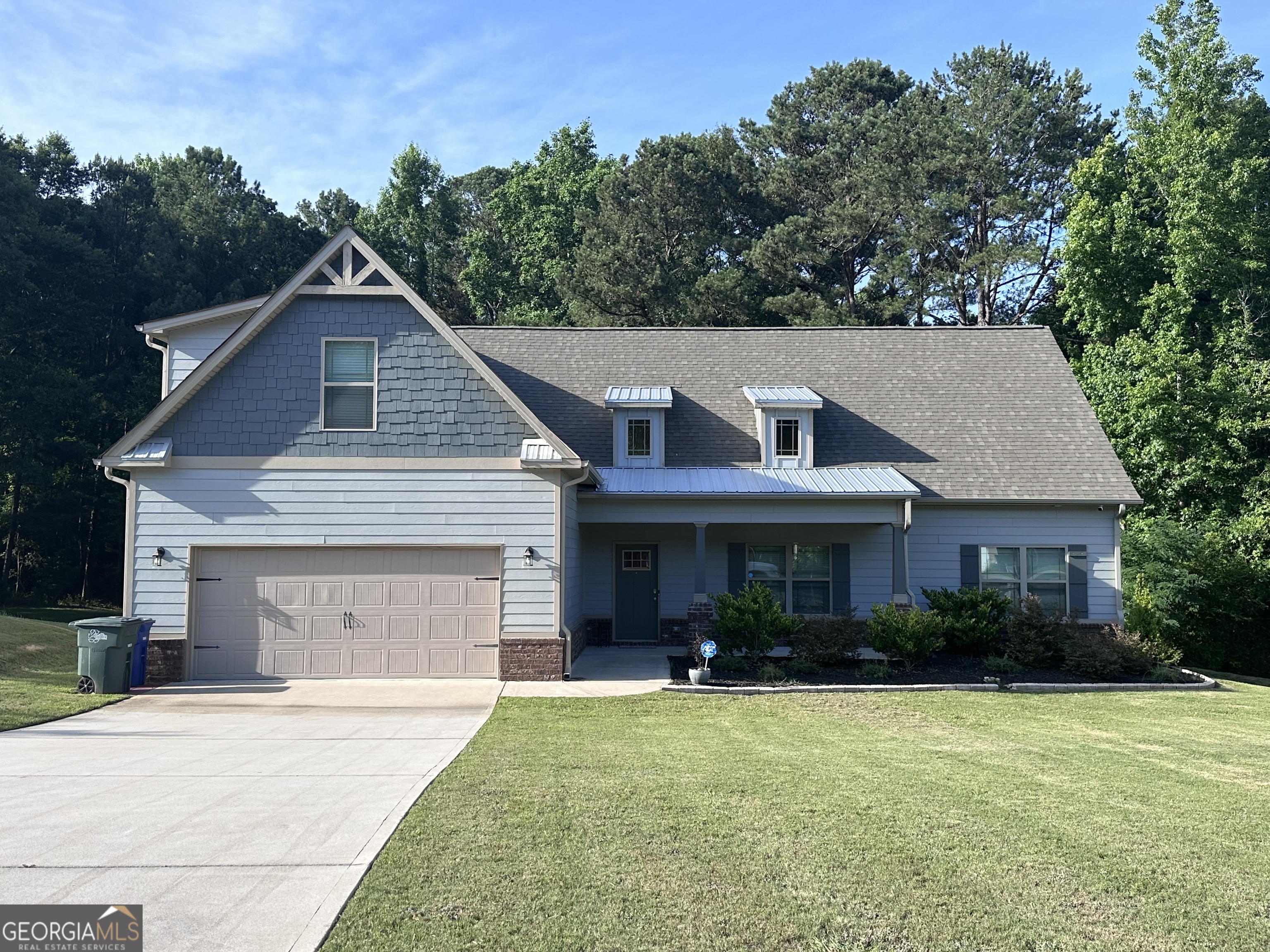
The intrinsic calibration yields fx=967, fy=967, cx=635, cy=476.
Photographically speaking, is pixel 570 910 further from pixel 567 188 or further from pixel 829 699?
pixel 567 188

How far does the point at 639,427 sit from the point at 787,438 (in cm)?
316

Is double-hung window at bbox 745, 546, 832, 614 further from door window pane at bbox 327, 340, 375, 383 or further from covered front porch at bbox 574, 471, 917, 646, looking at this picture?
door window pane at bbox 327, 340, 375, 383

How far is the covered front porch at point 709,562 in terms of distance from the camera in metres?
18.3

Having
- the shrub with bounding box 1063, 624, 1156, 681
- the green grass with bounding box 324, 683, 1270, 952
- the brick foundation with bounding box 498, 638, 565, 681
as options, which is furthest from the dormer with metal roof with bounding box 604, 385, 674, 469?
the green grass with bounding box 324, 683, 1270, 952

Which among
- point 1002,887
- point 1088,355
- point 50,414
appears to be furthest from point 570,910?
point 50,414

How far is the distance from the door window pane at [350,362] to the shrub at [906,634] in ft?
30.6

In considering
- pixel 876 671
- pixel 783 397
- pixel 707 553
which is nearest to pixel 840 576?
pixel 707 553

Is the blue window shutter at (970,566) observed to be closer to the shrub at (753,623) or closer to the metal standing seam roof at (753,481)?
the metal standing seam roof at (753,481)

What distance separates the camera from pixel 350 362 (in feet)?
51.4

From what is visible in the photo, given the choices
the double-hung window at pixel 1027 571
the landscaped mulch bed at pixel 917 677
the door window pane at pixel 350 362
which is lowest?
the landscaped mulch bed at pixel 917 677

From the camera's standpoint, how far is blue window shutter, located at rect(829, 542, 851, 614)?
19.6 meters

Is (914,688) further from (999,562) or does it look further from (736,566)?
(999,562)

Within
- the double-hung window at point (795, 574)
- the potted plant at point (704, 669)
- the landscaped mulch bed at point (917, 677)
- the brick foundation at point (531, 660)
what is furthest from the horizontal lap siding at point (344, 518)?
the double-hung window at point (795, 574)

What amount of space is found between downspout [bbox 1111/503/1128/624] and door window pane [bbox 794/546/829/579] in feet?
18.8
